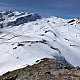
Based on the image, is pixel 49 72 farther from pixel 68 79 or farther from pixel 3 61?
pixel 3 61

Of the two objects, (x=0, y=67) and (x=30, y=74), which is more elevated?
(x=30, y=74)

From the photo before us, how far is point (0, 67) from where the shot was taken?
163 metres

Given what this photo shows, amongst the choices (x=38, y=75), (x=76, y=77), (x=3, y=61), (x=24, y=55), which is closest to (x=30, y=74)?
(x=38, y=75)

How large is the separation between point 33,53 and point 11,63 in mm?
33372

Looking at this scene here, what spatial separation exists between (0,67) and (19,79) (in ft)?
411

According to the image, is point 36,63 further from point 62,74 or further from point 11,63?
point 62,74

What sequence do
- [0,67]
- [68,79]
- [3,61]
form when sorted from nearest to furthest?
[68,79] < [0,67] < [3,61]

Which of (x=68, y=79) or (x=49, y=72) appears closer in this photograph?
(x=68, y=79)

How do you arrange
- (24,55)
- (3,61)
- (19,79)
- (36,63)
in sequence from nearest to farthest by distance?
(19,79) → (36,63) → (3,61) → (24,55)

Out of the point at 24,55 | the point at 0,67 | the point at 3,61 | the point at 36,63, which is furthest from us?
the point at 24,55

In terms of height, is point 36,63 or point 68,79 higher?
point 68,79

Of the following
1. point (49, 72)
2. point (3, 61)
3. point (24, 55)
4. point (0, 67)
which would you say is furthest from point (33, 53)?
point (49, 72)

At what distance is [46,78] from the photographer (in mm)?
38531

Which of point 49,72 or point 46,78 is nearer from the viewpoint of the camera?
point 46,78
